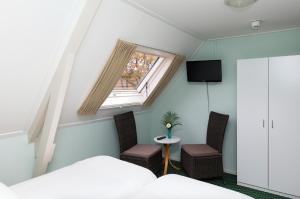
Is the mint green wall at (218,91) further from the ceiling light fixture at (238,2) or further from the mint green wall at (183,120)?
the ceiling light fixture at (238,2)

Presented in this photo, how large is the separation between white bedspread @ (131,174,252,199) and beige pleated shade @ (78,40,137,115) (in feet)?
4.73

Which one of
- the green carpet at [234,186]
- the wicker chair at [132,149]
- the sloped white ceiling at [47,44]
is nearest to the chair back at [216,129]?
the green carpet at [234,186]

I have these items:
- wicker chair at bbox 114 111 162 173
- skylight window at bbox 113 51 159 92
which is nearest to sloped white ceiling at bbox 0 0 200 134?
wicker chair at bbox 114 111 162 173

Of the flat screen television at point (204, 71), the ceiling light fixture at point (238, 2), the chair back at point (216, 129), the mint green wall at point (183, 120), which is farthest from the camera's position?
the flat screen television at point (204, 71)

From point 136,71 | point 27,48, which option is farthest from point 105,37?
point 136,71

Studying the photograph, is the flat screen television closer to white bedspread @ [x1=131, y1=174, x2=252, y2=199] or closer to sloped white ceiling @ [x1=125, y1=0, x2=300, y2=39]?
sloped white ceiling @ [x1=125, y1=0, x2=300, y2=39]

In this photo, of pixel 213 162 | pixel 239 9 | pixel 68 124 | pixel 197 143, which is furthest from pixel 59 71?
pixel 197 143

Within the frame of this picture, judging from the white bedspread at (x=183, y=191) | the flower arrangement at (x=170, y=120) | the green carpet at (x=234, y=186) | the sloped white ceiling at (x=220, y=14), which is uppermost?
the sloped white ceiling at (x=220, y=14)

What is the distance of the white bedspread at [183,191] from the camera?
1642 millimetres

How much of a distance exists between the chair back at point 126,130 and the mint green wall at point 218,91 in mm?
935

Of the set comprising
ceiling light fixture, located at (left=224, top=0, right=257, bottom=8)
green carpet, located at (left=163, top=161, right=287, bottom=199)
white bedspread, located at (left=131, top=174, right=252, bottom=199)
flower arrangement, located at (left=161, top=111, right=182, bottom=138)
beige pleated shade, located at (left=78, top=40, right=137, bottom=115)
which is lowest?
green carpet, located at (left=163, top=161, right=287, bottom=199)

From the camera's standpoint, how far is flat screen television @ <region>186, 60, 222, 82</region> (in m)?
3.82

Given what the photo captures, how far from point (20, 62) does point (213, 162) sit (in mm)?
2910

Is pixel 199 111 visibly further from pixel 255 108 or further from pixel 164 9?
pixel 164 9
